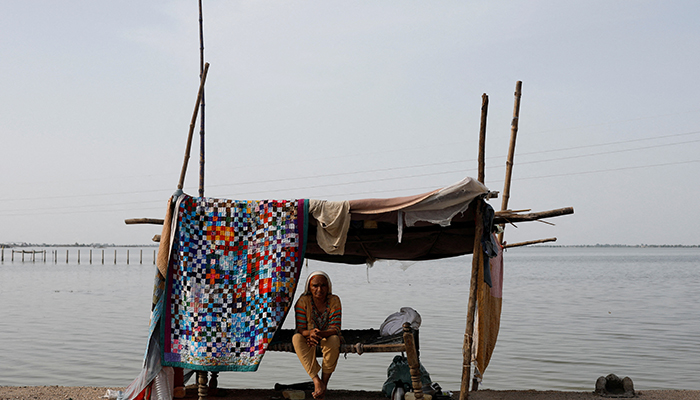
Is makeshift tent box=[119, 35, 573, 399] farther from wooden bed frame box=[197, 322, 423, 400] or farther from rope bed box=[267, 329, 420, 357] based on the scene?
rope bed box=[267, 329, 420, 357]

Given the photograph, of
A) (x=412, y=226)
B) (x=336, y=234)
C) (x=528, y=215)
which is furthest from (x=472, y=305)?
(x=336, y=234)

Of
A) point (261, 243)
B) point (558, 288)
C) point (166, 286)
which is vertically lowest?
point (558, 288)

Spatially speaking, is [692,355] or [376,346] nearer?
[376,346]

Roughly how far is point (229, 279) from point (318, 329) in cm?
95

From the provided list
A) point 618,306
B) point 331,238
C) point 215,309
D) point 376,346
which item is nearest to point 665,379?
point 376,346

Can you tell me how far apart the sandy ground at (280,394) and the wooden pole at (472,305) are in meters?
0.84

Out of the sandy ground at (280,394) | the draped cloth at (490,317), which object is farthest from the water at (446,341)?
the sandy ground at (280,394)

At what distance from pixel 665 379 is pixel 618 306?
30.2 ft

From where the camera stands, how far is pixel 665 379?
8.47 metres

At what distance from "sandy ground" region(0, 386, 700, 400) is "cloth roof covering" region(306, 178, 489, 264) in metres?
1.52

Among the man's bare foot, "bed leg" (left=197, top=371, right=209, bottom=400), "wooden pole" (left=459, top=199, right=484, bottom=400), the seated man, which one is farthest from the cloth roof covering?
"bed leg" (left=197, top=371, right=209, bottom=400)

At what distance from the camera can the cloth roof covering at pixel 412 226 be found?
5.39m

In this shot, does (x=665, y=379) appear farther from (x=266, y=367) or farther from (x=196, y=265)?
(x=196, y=265)

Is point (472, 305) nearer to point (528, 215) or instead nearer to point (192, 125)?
point (528, 215)
